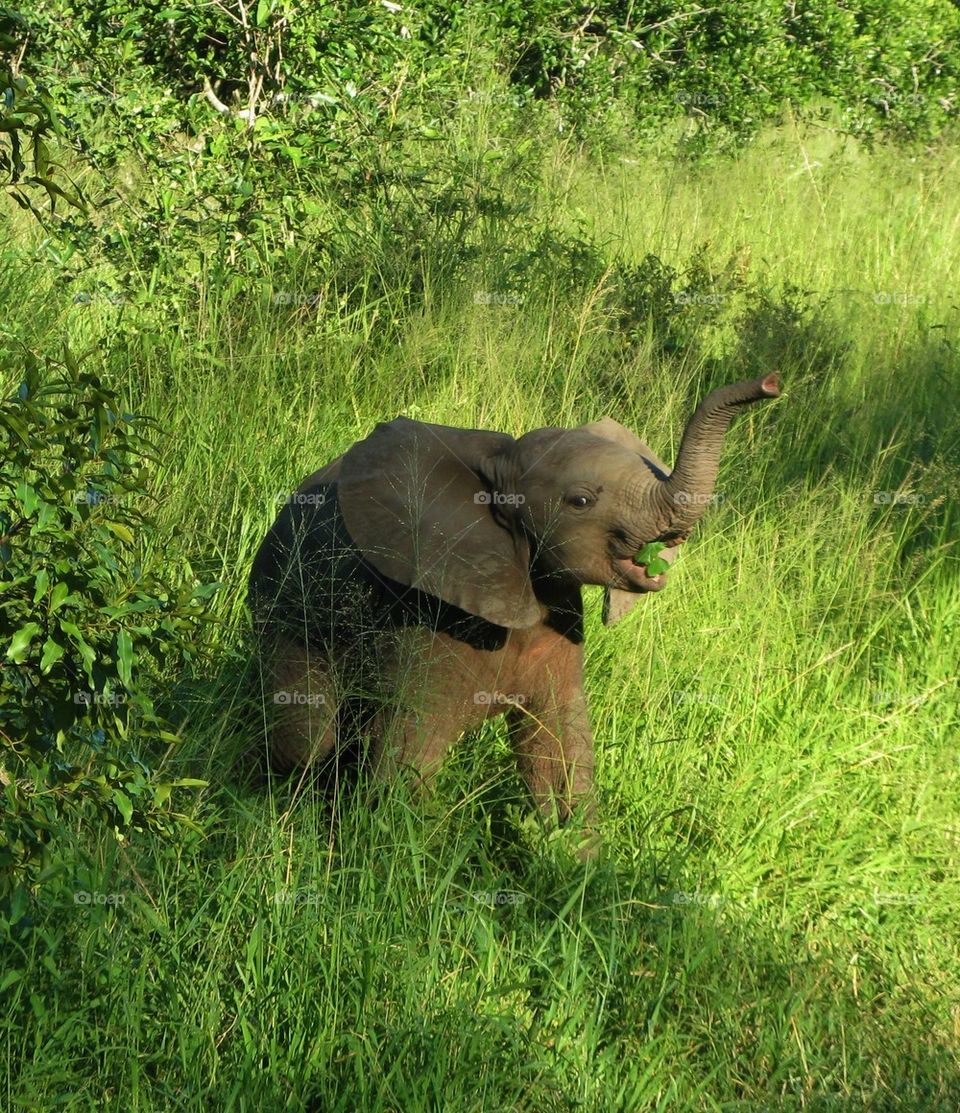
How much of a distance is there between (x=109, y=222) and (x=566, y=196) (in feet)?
7.78

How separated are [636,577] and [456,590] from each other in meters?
0.49

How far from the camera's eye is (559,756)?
4695 millimetres

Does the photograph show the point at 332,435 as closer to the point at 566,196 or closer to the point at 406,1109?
the point at 566,196

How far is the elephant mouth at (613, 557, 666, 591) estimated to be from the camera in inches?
172

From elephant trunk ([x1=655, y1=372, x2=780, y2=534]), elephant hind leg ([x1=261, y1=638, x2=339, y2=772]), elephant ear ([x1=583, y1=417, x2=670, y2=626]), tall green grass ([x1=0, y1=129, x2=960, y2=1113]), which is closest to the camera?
tall green grass ([x1=0, y1=129, x2=960, y2=1113])

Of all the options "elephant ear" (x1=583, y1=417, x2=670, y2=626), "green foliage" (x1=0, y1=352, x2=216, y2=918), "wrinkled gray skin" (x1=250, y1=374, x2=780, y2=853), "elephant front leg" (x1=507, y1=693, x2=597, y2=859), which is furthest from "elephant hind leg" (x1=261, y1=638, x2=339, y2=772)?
"green foliage" (x1=0, y1=352, x2=216, y2=918)

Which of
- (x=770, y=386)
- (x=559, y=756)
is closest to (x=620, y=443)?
(x=770, y=386)

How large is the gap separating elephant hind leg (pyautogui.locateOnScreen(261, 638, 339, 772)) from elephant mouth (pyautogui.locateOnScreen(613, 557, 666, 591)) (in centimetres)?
91

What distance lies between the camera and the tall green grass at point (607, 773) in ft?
11.6

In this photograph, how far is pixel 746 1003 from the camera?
13.1 feet

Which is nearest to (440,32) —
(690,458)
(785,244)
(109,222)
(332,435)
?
(785,244)

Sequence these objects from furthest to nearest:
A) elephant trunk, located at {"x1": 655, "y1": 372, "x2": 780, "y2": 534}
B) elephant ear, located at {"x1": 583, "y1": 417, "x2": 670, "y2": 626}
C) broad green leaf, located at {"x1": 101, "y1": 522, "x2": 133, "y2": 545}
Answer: elephant ear, located at {"x1": 583, "y1": 417, "x2": 670, "y2": 626} → elephant trunk, located at {"x1": 655, "y1": 372, "x2": 780, "y2": 534} → broad green leaf, located at {"x1": 101, "y1": 522, "x2": 133, "y2": 545}

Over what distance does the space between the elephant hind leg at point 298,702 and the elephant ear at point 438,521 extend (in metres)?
0.42

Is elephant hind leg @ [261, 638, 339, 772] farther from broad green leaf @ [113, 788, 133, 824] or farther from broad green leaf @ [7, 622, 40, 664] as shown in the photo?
broad green leaf @ [7, 622, 40, 664]
